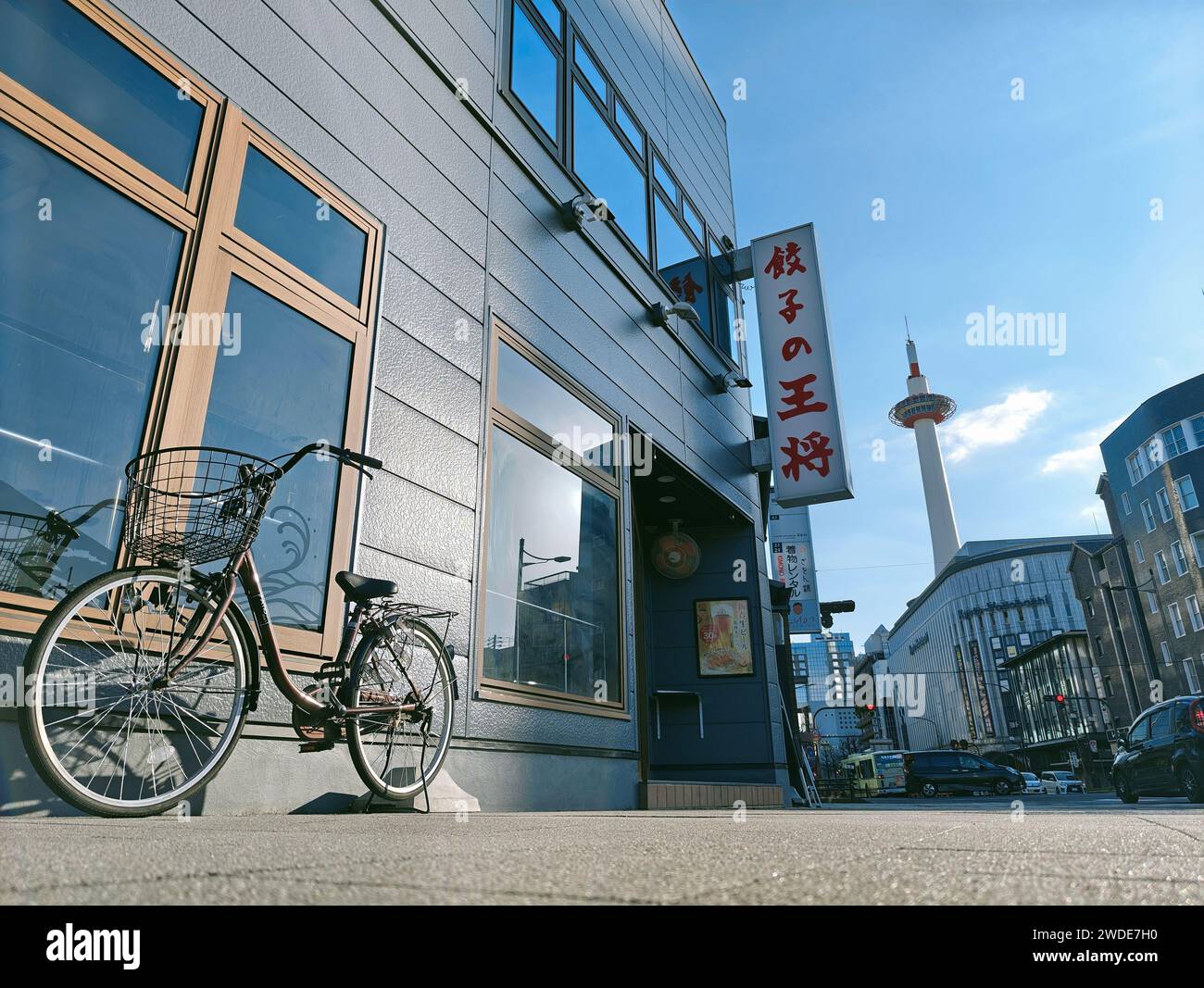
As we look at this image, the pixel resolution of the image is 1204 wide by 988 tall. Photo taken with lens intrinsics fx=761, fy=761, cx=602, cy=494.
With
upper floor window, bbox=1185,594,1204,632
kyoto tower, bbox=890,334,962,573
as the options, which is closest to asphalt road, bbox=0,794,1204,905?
upper floor window, bbox=1185,594,1204,632

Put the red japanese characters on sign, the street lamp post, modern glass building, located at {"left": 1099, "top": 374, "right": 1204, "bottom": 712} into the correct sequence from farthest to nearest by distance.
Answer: modern glass building, located at {"left": 1099, "top": 374, "right": 1204, "bottom": 712} → the red japanese characters on sign → the street lamp post

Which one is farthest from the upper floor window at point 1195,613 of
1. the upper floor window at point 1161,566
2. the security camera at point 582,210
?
the security camera at point 582,210

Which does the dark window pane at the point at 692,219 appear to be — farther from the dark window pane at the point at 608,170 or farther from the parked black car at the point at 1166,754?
the parked black car at the point at 1166,754

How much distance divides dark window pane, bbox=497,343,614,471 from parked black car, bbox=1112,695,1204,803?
7710 mm

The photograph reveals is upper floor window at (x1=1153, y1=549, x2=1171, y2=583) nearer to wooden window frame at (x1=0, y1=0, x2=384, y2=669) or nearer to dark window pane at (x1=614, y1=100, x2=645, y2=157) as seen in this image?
dark window pane at (x1=614, y1=100, x2=645, y2=157)

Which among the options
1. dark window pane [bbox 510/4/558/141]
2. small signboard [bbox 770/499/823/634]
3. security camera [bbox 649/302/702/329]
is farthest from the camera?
small signboard [bbox 770/499/823/634]

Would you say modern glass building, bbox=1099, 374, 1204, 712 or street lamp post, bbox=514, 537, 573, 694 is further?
modern glass building, bbox=1099, 374, 1204, 712

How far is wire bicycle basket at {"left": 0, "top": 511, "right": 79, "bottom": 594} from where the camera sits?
2.22m

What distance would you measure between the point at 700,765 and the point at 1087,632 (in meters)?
45.4

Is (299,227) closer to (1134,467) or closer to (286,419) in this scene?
(286,419)

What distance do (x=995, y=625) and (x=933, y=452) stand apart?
20769 mm

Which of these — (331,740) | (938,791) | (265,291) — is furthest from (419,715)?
(938,791)
